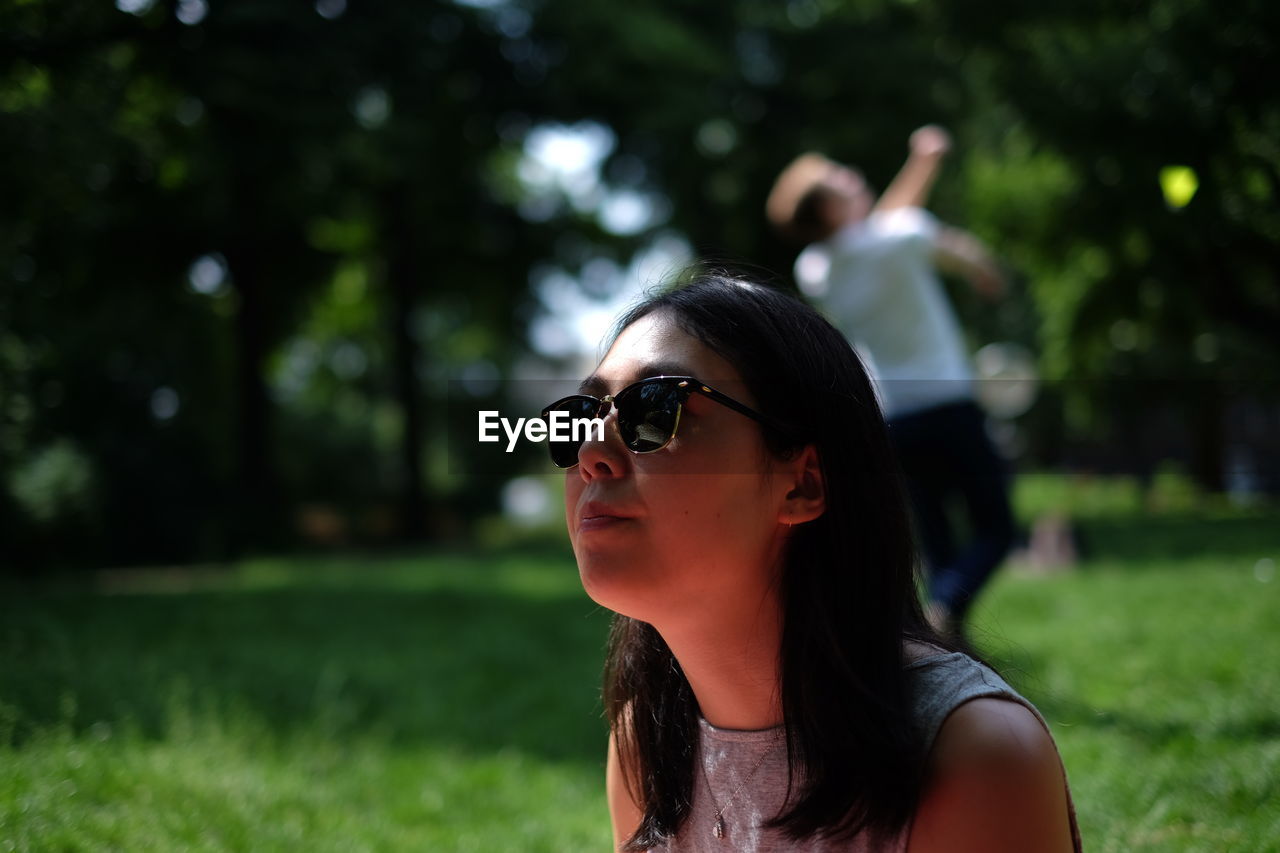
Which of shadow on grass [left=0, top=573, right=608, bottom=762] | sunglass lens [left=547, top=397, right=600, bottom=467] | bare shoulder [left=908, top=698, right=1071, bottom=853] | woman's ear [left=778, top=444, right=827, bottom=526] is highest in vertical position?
sunglass lens [left=547, top=397, right=600, bottom=467]

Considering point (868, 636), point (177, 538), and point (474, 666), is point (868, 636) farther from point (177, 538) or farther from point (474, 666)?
point (177, 538)

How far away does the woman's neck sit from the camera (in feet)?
5.57

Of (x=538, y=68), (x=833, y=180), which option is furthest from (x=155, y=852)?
(x=538, y=68)

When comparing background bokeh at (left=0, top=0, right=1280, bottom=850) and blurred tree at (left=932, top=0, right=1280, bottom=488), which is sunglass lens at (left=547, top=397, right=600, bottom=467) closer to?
background bokeh at (left=0, top=0, right=1280, bottom=850)

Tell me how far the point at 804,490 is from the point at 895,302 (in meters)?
3.22

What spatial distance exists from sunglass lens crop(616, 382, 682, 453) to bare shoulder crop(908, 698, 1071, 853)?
59 centimetres

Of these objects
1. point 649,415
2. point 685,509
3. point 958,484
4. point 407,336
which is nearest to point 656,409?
point 649,415

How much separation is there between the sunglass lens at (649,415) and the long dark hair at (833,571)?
117mm

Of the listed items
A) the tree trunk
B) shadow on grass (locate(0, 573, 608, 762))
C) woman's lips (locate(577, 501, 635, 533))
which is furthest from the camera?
the tree trunk

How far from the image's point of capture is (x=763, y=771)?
1.72 meters

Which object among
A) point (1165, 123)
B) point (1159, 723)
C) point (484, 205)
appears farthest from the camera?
point (484, 205)

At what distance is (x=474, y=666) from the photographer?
21.3 ft

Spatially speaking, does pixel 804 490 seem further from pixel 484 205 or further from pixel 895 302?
pixel 484 205

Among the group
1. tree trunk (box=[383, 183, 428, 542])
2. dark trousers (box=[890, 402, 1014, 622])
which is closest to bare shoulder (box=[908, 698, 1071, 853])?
dark trousers (box=[890, 402, 1014, 622])
